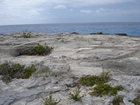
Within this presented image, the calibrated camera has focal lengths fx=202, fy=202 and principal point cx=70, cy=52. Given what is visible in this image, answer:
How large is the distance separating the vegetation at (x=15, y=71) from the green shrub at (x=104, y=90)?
7.36 feet

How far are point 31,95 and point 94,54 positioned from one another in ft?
11.9

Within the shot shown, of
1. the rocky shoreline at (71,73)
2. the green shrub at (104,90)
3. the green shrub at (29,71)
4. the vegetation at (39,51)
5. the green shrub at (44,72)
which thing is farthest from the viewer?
the vegetation at (39,51)

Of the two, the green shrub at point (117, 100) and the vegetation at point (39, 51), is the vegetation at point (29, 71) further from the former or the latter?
the green shrub at point (117, 100)

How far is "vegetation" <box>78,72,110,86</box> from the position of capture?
5.52 meters

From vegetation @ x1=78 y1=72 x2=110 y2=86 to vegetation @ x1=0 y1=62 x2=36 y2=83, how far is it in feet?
5.62

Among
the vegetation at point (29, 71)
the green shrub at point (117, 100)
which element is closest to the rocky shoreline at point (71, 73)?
the green shrub at point (117, 100)

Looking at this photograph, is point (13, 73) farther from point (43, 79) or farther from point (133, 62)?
point (133, 62)

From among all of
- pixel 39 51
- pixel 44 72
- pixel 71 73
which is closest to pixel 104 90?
pixel 71 73

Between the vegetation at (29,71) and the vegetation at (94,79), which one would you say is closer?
the vegetation at (94,79)

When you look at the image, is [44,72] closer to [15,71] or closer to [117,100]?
[15,71]

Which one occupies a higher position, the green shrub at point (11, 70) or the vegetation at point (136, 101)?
the green shrub at point (11, 70)

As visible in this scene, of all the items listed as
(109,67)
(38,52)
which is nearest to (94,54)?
(109,67)

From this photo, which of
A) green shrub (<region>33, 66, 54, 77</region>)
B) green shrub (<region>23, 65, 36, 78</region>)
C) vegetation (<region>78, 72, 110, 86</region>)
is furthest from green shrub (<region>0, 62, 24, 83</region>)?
vegetation (<region>78, 72, 110, 86</region>)

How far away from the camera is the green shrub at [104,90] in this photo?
4955mm
